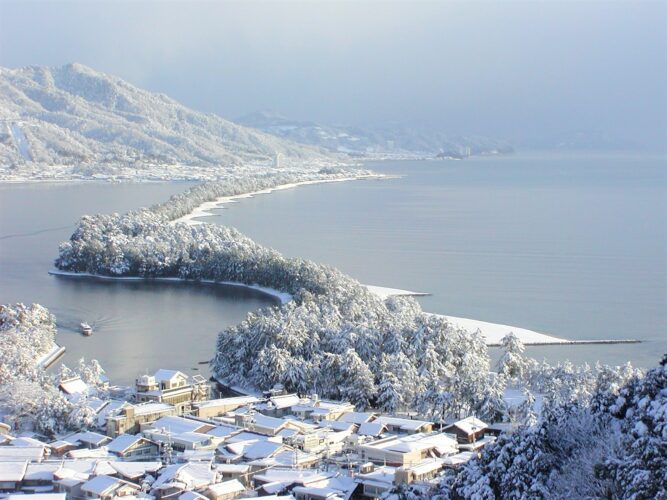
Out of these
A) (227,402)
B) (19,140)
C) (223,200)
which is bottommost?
(227,402)

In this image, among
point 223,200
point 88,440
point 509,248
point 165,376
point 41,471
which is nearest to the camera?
point 41,471

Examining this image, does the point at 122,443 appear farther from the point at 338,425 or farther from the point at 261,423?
the point at 338,425

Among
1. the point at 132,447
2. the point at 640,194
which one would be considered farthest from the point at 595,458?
the point at 640,194

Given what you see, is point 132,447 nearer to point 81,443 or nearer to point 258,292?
point 81,443

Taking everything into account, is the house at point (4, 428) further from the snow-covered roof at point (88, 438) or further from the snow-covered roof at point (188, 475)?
the snow-covered roof at point (188, 475)

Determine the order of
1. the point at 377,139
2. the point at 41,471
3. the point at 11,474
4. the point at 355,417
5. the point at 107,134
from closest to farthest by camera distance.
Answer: the point at 11,474 → the point at 41,471 → the point at 355,417 → the point at 107,134 → the point at 377,139

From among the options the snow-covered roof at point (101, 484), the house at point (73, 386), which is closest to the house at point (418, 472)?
the snow-covered roof at point (101, 484)

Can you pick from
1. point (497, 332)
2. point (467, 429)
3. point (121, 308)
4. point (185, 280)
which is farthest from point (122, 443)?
point (185, 280)

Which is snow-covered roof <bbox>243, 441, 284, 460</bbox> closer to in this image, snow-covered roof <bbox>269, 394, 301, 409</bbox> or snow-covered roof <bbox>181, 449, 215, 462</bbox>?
snow-covered roof <bbox>181, 449, 215, 462</bbox>
